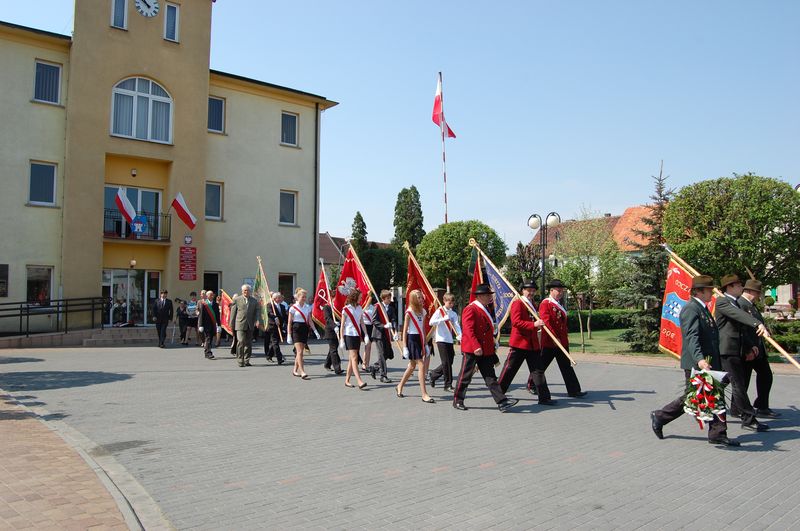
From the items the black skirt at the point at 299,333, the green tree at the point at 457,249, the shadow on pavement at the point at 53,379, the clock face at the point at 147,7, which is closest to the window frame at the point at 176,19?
the clock face at the point at 147,7

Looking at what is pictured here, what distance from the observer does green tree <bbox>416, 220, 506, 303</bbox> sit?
36.0 metres

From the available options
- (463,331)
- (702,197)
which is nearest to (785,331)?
(702,197)

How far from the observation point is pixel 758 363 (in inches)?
328

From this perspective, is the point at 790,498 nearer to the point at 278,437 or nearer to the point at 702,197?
the point at 278,437

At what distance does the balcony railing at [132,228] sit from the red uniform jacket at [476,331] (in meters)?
19.0

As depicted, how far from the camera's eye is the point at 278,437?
24.6 feet

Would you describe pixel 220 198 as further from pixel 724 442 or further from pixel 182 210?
pixel 724 442

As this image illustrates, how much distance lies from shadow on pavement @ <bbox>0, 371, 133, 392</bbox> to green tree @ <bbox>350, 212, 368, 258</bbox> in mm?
48613

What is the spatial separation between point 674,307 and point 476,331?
2.88 m

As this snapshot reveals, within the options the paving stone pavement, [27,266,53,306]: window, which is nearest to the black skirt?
the paving stone pavement

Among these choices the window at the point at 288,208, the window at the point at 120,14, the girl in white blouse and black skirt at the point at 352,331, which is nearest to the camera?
the girl in white blouse and black skirt at the point at 352,331

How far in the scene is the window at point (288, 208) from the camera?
2906cm

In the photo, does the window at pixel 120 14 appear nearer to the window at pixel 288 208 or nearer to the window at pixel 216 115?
the window at pixel 216 115

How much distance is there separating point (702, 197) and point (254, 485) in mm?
21352
